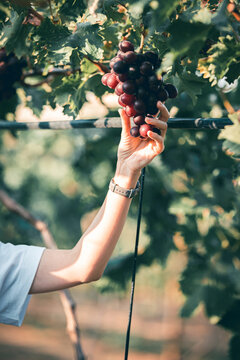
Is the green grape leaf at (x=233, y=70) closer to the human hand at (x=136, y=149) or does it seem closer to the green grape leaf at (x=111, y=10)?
the human hand at (x=136, y=149)

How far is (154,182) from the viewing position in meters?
2.47

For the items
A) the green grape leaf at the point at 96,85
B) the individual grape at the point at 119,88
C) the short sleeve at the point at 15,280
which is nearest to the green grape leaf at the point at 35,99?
the green grape leaf at the point at 96,85

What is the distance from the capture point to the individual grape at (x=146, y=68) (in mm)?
998

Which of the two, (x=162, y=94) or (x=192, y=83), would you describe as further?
(x=192, y=83)

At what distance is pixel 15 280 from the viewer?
130 centimetres

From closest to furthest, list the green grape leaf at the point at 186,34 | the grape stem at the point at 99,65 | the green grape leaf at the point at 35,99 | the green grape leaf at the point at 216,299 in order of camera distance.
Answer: the green grape leaf at the point at 186,34 < the grape stem at the point at 99,65 < the green grape leaf at the point at 35,99 < the green grape leaf at the point at 216,299

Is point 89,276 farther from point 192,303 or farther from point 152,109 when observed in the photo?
point 192,303

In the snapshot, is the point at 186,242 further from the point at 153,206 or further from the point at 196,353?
the point at 196,353

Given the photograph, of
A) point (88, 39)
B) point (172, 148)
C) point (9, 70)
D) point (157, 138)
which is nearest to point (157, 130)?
point (157, 138)

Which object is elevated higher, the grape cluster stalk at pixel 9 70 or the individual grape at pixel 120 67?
the individual grape at pixel 120 67

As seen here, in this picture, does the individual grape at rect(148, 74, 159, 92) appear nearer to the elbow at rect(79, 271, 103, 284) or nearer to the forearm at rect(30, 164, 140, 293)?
the forearm at rect(30, 164, 140, 293)

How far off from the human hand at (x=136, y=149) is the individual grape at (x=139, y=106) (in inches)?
2.6

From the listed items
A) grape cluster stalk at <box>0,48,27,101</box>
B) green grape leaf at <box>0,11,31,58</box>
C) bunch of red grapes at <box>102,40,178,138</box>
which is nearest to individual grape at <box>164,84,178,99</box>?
bunch of red grapes at <box>102,40,178,138</box>

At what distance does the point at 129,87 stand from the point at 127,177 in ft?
0.92
